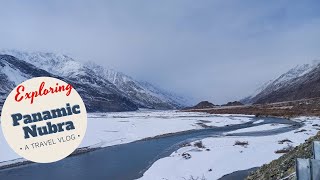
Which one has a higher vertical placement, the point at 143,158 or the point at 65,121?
the point at 65,121

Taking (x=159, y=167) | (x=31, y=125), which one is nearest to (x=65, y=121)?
(x=31, y=125)

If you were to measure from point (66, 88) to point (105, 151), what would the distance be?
24.7 meters

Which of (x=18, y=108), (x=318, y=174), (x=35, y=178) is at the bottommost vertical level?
(x=35, y=178)

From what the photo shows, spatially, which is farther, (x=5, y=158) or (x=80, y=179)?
(x=5, y=158)

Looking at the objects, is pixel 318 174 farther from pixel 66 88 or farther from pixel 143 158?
pixel 143 158

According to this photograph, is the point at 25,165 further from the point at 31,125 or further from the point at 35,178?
the point at 31,125

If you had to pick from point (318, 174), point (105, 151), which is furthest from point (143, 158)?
point (318, 174)

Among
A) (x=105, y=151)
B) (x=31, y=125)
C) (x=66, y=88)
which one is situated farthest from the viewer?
(x=105, y=151)

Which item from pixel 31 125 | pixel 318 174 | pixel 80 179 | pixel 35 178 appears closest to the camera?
pixel 318 174

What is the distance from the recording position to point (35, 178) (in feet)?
101

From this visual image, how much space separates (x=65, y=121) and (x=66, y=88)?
1.89m

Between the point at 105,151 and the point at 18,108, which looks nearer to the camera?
the point at 18,108

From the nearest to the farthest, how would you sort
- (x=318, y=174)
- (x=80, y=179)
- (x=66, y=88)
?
(x=318, y=174) < (x=66, y=88) < (x=80, y=179)

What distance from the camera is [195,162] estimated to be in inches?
1198
